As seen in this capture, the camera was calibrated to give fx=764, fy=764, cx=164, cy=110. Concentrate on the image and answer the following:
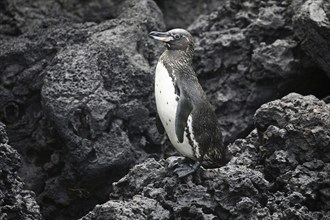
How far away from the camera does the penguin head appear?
714 centimetres

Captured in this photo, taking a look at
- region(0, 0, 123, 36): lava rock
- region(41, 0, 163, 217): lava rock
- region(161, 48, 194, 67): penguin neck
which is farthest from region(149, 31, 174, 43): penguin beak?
region(0, 0, 123, 36): lava rock

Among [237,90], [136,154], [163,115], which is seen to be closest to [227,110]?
[237,90]

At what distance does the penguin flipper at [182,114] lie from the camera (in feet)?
22.1

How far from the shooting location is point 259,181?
21.7 feet

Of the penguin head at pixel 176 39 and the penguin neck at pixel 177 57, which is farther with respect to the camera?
the penguin head at pixel 176 39

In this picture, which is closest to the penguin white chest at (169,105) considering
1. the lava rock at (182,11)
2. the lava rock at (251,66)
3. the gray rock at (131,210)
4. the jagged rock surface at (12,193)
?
the gray rock at (131,210)

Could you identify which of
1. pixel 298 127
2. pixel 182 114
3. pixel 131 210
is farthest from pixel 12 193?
pixel 298 127

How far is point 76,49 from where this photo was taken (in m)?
8.25

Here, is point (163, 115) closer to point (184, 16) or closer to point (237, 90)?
point (237, 90)

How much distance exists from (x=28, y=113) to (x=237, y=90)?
242cm

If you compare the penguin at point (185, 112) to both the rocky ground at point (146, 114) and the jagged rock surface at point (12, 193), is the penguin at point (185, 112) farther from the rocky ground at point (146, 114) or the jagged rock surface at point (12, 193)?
the jagged rock surface at point (12, 193)

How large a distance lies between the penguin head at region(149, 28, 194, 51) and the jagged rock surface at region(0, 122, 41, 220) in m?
1.70

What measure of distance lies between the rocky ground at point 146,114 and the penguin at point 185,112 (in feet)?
0.70

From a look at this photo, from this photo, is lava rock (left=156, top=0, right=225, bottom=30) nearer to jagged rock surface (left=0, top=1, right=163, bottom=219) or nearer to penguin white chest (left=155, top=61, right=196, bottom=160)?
jagged rock surface (left=0, top=1, right=163, bottom=219)
